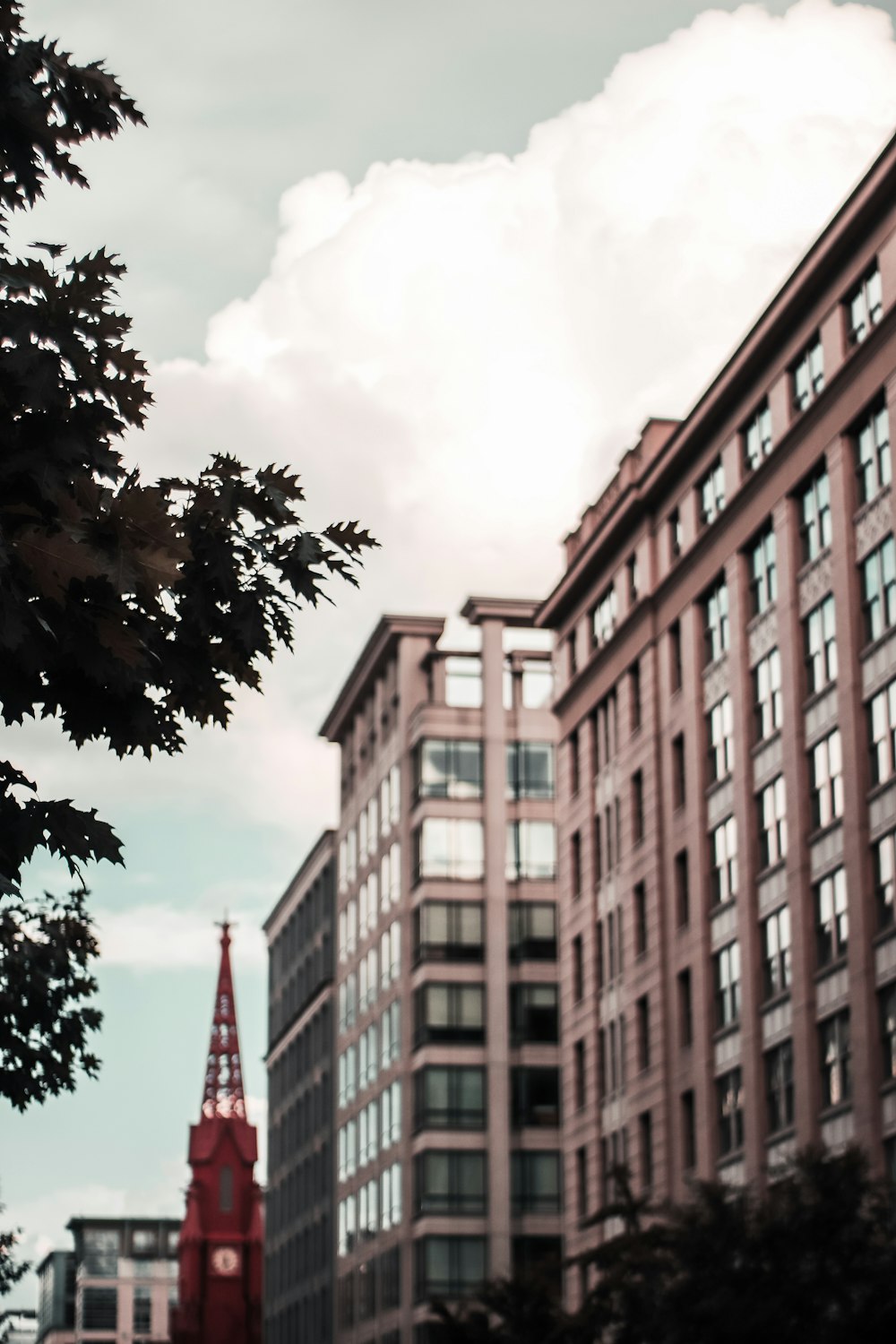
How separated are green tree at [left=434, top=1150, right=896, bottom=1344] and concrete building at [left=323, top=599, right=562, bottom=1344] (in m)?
45.1

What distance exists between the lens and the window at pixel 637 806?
228 feet

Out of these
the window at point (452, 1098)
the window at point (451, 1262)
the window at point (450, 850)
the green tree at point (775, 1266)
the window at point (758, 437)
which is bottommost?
the green tree at point (775, 1266)

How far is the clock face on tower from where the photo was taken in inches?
7392

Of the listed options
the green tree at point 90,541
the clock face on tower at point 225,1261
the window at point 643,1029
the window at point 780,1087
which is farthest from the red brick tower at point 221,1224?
the green tree at point 90,541

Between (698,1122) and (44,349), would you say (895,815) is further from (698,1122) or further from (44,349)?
(44,349)

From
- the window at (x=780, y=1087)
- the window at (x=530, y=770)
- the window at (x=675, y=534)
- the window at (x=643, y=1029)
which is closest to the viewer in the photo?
the window at (x=780, y=1087)

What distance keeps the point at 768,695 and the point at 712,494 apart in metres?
8.11

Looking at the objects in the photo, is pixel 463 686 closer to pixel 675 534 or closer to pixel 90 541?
pixel 675 534

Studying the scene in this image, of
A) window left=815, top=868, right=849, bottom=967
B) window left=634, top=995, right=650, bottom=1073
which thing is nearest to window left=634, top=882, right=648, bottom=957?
window left=634, top=995, right=650, bottom=1073

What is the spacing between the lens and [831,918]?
2109 inches

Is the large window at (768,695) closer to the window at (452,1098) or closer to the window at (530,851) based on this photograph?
the window at (452,1098)

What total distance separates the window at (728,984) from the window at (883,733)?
9.54 metres

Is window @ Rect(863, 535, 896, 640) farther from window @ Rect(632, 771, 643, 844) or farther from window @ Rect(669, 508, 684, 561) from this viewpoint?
window @ Rect(632, 771, 643, 844)

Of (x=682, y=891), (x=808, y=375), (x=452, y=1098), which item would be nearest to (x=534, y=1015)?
(x=452, y=1098)
